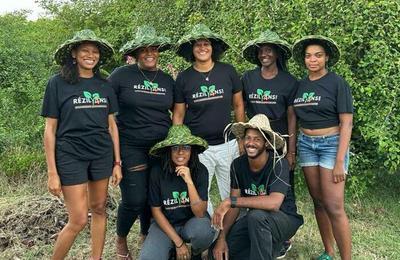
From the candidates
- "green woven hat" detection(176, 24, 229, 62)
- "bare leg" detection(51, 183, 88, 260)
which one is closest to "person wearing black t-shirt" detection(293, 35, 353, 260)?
"green woven hat" detection(176, 24, 229, 62)

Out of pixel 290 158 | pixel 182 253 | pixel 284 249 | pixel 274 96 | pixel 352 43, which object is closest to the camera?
pixel 182 253

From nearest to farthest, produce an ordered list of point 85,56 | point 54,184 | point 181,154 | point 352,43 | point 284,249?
1. point 54,184
2. point 85,56
3. point 181,154
4. point 284,249
5. point 352,43

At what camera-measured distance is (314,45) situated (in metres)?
4.12

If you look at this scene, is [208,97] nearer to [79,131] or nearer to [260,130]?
[260,130]

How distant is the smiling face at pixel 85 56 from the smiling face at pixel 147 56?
17.5 inches

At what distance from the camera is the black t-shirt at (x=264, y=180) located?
4.02m

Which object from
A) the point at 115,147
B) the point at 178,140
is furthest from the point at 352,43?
the point at 115,147

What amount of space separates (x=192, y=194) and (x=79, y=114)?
1082 mm

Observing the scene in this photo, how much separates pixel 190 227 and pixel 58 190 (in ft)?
3.44

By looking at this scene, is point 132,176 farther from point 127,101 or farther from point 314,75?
point 314,75

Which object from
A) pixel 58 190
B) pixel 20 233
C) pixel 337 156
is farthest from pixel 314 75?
pixel 20 233

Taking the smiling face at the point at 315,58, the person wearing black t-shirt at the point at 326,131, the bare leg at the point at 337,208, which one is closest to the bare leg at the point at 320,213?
the person wearing black t-shirt at the point at 326,131

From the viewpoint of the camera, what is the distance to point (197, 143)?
4051mm

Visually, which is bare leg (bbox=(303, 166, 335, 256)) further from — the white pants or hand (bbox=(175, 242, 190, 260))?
hand (bbox=(175, 242, 190, 260))
